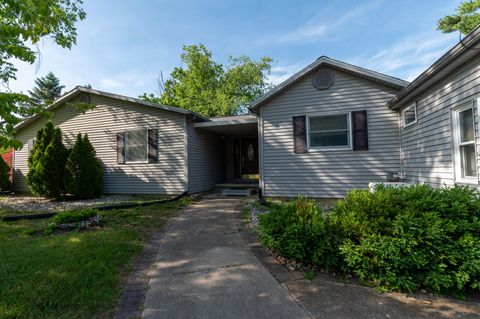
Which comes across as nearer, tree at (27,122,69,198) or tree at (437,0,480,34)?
tree at (27,122,69,198)

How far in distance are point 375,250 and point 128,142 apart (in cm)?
964

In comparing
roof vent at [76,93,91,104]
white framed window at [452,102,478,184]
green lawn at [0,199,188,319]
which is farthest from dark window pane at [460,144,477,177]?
roof vent at [76,93,91,104]

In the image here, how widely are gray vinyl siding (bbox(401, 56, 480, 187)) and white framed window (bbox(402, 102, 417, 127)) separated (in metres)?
0.13

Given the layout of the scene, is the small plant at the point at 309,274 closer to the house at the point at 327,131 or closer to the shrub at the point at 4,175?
the house at the point at 327,131

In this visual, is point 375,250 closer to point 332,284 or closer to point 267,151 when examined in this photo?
point 332,284

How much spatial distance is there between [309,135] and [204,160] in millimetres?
4751

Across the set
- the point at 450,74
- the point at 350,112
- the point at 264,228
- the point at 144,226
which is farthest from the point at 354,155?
the point at 144,226

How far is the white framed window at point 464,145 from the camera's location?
13.6 ft

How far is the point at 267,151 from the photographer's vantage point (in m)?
8.14

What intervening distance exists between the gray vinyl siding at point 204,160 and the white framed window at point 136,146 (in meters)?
1.92

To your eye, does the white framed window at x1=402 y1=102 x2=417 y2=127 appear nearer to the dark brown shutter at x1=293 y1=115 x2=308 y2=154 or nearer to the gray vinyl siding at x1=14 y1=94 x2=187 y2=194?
the dark brown shutter at x1=293 y1=115 x2=308 y2=154

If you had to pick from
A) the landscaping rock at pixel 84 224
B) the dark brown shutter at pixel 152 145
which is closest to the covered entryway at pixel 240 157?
the dark brown shutter at pixel 152 145

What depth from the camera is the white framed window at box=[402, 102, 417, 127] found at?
605 cm

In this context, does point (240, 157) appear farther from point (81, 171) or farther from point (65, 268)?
point (65, 268)
